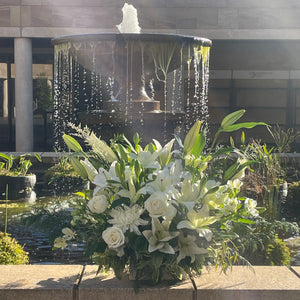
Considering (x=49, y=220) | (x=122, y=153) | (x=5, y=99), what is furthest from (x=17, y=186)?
(x=5, y=99)

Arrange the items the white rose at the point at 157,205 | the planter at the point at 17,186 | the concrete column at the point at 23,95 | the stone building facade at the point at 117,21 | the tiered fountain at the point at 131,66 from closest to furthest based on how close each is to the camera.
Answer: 1. the white rose at the point at 157,205
2. the tiered fountain at the point at 131,66
3. the planter at the point at 17,186
4. the stone building facade at the point at 117,21
5. the concrete column at the point at 23,95

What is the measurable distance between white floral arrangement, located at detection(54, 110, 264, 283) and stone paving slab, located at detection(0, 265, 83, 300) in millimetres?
213

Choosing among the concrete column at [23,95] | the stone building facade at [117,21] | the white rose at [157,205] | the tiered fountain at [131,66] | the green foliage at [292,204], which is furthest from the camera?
the concrete column at [23,95]

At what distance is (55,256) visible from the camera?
5.98 metres

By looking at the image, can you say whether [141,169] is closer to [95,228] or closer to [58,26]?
[95,228]

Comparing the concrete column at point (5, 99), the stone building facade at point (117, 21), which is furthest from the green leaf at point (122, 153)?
the concrete column at point (5, 99)

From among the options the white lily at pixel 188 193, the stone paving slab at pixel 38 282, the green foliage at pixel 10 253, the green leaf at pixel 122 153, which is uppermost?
the green leaf at pixel 122 153

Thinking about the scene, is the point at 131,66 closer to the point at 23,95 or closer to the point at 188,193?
the point at 188,193

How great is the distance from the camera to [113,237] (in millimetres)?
2713

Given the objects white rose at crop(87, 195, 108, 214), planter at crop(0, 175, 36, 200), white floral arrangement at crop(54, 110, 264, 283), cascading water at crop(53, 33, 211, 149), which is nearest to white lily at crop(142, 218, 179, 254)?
white floral arrangement at crop(54, 110, 264, 283)

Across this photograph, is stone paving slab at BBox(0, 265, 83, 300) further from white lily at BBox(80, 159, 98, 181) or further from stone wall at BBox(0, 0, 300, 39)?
stone wall at BBox(0, 0, 300, 39)

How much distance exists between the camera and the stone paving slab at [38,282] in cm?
290

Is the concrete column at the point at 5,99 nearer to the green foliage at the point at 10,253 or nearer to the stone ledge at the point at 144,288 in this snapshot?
the green foliage at the point at 10,253

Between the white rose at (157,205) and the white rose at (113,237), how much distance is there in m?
0.18
